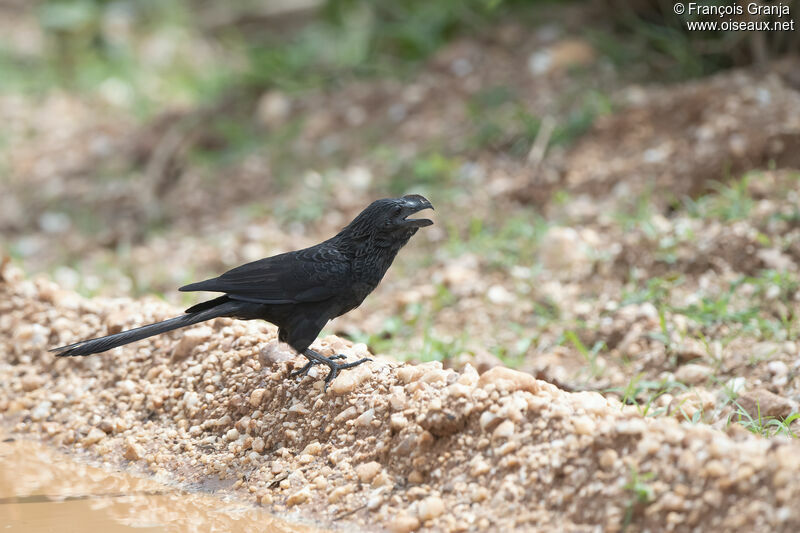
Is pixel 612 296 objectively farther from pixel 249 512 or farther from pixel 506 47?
pixel 506 47

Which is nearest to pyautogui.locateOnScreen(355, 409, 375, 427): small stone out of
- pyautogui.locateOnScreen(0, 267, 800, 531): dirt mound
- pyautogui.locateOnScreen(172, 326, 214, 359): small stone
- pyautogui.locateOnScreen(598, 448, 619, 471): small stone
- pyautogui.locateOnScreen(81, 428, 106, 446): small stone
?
pyautogui.locateOnScreen(0, 267, 800, 531): dirt mound

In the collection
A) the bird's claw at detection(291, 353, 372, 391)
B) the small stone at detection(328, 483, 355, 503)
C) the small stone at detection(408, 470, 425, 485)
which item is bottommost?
the small stone at detection(328, 483, 355, 503)

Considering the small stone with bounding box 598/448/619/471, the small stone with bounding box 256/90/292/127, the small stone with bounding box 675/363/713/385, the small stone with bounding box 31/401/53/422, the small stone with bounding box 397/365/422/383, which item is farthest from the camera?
the small stone with bounding box 256/90/292/127

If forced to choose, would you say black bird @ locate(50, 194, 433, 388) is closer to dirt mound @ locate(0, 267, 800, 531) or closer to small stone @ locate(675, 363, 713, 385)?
dirt mound @ locate(0, 267, 800, 531)

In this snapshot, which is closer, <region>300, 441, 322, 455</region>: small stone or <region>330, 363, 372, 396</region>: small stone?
<region>300, 441, 322, 455</region>: small stone

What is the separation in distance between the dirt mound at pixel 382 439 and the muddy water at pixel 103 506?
3.9 inches

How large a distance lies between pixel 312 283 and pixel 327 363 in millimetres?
314

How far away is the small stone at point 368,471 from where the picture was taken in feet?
9.40

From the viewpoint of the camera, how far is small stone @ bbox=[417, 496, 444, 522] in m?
2.61

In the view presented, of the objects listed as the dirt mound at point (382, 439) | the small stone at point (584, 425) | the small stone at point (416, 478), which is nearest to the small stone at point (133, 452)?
the dirt mound at point (382, 439)

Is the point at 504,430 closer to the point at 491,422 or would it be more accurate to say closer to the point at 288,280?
the point at 491,422

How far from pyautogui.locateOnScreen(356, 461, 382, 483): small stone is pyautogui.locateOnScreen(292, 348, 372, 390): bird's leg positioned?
449 millimetres

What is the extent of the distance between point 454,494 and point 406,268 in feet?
9.37

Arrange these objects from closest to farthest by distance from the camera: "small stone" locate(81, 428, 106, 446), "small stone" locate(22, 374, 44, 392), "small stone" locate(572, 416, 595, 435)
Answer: "small stone" locate(572, 416, 595, 435) → "small stone" locate(81, 428, 106, 446) → "small stone" locate(22, 374, 44, 392)
